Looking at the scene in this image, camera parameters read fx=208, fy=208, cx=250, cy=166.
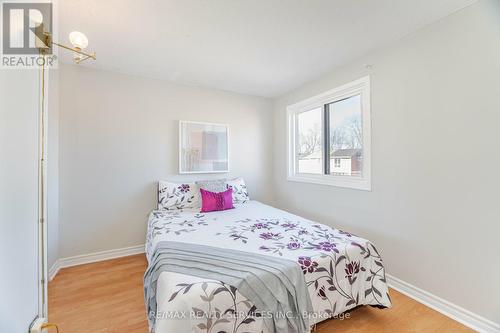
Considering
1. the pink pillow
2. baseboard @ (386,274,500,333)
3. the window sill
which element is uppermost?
the window sill

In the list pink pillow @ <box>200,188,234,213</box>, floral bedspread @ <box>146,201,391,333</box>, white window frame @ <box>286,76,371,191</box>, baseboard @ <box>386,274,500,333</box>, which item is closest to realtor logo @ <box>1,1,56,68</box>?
floral bedspread @ <box>146,201,391,333</box>

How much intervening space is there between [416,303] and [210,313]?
1.86 metres

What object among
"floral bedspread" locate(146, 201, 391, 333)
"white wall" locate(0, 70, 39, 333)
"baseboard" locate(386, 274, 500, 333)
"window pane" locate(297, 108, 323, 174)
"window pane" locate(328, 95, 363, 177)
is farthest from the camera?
"window pane" locate(297, 108, 323, 174)

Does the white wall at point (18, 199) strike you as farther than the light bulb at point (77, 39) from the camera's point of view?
No

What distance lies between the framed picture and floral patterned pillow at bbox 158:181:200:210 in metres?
0.29

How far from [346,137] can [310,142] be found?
665 millimetres

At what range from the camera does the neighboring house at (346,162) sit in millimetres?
2478

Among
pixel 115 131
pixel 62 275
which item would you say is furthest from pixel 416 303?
pixel 115 131

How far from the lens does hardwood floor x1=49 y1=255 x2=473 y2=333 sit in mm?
1541

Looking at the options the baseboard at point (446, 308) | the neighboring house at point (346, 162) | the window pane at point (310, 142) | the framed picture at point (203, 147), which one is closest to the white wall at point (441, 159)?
the baseboard at point (446, 308)

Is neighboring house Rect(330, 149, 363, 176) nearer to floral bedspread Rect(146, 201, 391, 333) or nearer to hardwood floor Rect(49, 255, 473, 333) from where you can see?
floral bedspread Rect(146, 201, 391, 333)

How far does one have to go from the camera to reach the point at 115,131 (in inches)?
106

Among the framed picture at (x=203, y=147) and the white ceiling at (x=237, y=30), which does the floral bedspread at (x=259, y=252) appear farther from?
the white ceiling at (x=237, y=30)

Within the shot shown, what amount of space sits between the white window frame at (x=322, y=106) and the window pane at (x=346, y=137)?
3.1 inches
